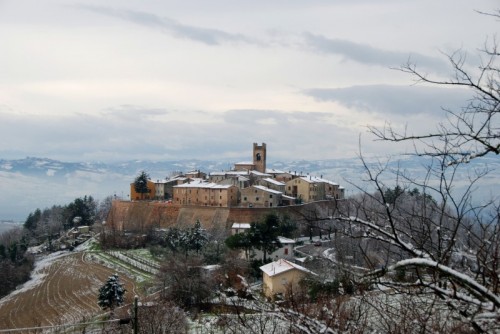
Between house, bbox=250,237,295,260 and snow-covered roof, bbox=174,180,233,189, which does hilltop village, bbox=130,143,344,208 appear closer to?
snow-covered roof, bbox=174,180,233,189

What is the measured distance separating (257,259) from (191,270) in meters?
4.33

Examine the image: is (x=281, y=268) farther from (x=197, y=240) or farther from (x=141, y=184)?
(x=141, y=184)

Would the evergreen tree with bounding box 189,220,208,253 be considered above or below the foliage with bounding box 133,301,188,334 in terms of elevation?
below

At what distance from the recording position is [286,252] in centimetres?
2197

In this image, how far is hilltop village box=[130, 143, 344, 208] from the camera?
106 feet

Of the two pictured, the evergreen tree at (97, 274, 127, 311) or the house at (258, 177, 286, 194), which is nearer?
the evergreen tree at (97, 274, 127, 311)

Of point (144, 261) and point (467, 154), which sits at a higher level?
point (467, 154)

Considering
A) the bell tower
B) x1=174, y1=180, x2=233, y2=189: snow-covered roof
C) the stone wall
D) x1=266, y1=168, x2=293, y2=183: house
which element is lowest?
the stone wall

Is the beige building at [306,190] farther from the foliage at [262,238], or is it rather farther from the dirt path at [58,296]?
the foliage at [262,238]

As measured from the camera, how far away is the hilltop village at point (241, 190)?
32.4 metres

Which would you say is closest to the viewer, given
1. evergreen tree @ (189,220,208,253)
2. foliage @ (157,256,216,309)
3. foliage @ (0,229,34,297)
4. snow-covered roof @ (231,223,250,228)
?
foliage @ (157,256,216,309)

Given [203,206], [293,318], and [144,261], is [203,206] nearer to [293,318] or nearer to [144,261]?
[144,261]

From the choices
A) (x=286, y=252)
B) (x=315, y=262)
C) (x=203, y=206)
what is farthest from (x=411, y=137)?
(x=203, y=206)

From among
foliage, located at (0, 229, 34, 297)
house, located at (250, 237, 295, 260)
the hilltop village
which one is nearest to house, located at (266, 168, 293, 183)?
the hilltop village
